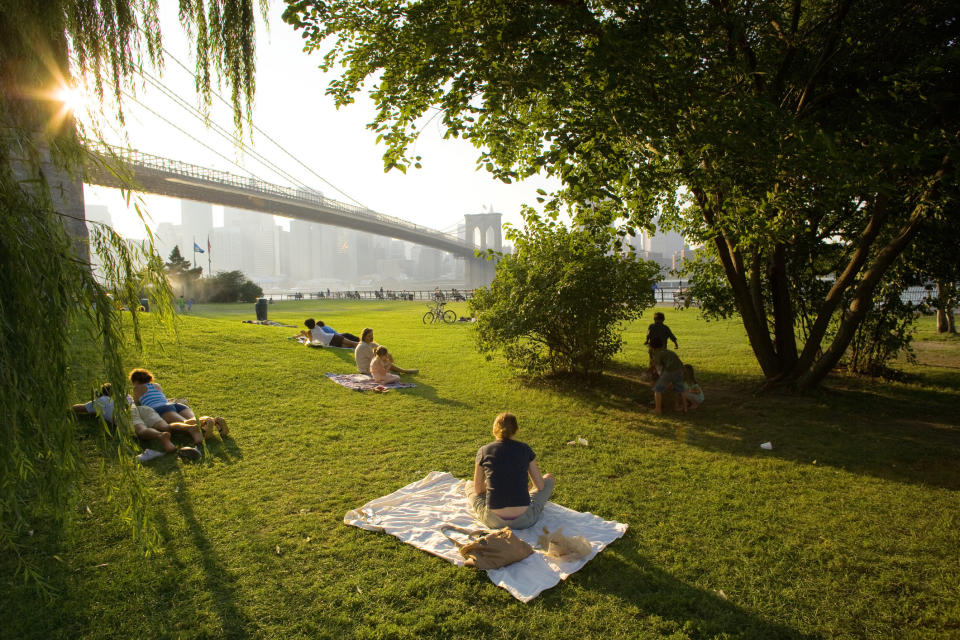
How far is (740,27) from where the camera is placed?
6355 mm

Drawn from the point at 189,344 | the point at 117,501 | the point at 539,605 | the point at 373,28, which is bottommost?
the point at 539,605

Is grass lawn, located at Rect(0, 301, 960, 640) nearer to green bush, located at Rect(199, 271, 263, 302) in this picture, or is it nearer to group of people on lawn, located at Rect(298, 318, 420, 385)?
group of people on lawn, located at Rect(298, 318, 420, 385)

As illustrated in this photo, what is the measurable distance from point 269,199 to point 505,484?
3602 centimetres

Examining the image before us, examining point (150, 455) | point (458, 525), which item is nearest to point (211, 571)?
point (458, 525)

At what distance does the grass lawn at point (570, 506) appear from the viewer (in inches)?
116

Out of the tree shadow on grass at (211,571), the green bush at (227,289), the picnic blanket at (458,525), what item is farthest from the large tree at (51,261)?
the green bush at (227,289)

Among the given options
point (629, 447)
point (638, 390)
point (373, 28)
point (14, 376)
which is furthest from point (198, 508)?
point (638, 390)

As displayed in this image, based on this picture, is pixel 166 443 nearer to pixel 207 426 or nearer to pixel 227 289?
pixel 207 426

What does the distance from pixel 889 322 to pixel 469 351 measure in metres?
8.14

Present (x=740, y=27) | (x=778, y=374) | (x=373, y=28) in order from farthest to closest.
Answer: (x=778, y=374)
(x=740, y=27)
(x=373, y=28)

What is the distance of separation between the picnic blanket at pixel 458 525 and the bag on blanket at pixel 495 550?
0.14ft

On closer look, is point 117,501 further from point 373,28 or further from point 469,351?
point 469,351

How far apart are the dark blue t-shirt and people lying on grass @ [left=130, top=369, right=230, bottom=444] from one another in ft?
11.2

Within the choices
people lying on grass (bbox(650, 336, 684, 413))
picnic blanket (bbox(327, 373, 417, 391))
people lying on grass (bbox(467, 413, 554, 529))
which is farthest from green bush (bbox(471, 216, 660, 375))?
people lying on grass (bbox(467, 413, 554, 529))
